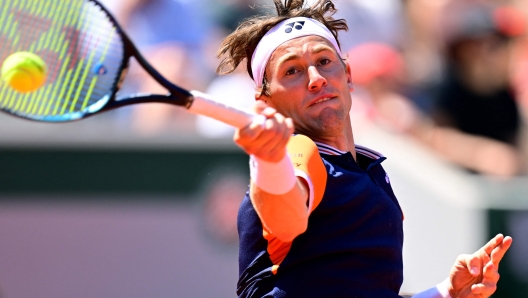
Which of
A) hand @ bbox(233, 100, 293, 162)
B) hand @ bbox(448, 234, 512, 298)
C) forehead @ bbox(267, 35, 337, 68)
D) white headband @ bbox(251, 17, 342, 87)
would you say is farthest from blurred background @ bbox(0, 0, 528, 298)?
hand @ bbox(233, 100, 293, 162)

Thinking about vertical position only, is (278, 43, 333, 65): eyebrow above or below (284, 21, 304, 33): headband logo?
below

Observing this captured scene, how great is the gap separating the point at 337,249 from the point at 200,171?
3.83 meters

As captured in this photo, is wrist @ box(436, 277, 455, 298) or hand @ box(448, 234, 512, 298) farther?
wrist @ box(436, 277, 455, 298)

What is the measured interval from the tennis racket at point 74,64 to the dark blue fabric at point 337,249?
636 mm

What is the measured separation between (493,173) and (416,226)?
1.00 metres

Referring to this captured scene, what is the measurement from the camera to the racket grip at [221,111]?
313 cm

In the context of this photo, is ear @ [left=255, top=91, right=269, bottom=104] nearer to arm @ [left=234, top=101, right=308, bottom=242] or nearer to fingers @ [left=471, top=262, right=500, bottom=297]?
arm @ [left=234, top=101, right=308, bottom=242]

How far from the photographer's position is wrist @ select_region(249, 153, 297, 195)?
3.19 m

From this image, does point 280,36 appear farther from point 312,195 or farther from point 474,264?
point 474,264

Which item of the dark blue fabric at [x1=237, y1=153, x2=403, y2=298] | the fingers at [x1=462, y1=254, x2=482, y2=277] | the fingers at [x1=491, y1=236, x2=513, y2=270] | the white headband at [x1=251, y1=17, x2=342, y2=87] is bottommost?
the fingers at [x1=462, y1=254, x2=482, y2=277]

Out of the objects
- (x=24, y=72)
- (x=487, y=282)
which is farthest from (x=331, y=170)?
(x=24, y=72)

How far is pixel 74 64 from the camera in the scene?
356 cm

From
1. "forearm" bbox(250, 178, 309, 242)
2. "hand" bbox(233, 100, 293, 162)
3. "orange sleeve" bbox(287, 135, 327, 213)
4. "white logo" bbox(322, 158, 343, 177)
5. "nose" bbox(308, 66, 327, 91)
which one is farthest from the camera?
A: "nose" bbox(308, 66, 327, 91)

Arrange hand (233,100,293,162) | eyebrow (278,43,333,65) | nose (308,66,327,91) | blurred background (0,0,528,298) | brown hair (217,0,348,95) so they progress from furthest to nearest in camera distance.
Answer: blurred background (0,0,528,298) → brown hair (217,0,348,95) → eyebrow (278,43,333,65) → nose (308,66,327,91) → hand (233,100,293,162)
